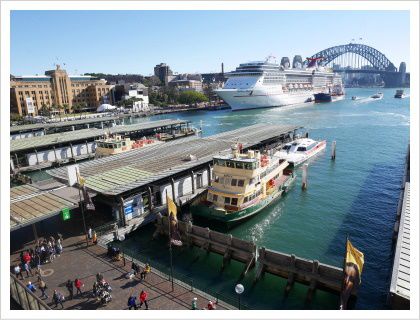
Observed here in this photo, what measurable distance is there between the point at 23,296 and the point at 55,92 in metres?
168

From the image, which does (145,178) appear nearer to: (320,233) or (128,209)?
(128,209)

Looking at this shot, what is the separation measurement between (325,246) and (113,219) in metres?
20.1

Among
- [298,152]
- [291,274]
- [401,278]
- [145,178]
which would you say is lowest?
[291,274]

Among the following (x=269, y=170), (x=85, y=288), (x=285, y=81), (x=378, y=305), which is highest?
(x=285, y=81)

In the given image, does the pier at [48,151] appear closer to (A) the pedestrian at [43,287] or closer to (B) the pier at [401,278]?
(A) the pedestrian at [43,287]

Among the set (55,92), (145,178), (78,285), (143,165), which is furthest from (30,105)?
(78,285)

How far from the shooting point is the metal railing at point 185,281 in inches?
843

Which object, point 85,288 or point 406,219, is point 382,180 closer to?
point 406,219

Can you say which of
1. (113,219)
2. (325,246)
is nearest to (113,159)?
(113,219)

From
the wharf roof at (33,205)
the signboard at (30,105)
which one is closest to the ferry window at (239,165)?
the wharf roof at (33,205)

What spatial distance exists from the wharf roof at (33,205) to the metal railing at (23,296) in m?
6.52

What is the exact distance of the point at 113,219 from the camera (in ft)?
105

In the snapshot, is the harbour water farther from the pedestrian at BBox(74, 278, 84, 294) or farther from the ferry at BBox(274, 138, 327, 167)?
the pedestrian at BBox(74, 278, 84, 294)

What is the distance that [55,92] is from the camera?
545 ft
